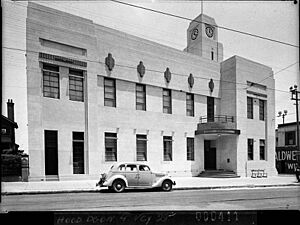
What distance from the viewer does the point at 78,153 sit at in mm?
3119

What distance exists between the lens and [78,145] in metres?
3.18

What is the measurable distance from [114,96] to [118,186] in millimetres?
2472

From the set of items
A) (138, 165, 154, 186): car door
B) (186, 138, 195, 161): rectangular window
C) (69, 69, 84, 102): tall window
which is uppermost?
(69, 69, 84, 102): tall window

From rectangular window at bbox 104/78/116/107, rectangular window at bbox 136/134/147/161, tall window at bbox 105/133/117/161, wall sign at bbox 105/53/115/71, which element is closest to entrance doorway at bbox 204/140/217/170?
rectangular window at bbox 136/134/147/161

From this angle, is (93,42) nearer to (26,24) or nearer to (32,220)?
(26,24)

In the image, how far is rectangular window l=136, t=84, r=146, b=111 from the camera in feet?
11.8

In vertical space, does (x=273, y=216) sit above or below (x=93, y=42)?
below

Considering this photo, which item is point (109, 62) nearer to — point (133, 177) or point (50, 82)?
point (50, 82)

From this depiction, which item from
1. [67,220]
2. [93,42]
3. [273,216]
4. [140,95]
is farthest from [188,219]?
[93,42]

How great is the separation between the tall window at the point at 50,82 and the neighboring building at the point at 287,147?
4012mm

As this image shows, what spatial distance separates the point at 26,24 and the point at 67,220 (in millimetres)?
2395

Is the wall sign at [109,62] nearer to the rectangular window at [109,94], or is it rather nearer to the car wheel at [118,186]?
the rectangular window at [109,94]

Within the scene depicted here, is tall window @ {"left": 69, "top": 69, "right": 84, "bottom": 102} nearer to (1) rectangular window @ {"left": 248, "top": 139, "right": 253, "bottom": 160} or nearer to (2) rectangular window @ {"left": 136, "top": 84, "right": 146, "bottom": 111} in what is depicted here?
(2) rectangular window @ {"left": 136, "top": 84, "right": 146, "bottom": 111}

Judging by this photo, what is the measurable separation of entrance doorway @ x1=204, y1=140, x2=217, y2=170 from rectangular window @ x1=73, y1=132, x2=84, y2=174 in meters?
2.15
